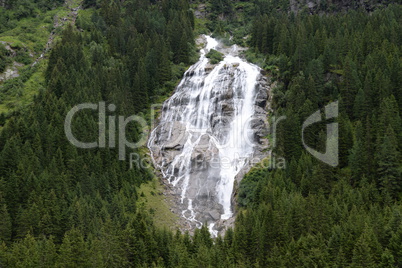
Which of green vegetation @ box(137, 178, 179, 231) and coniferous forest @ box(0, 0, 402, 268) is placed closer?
coniferous forest @ box(0, 0, 402, 268)

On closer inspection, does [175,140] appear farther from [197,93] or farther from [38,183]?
[38,183]

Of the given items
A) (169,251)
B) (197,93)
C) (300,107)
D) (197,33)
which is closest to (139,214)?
(169,251)

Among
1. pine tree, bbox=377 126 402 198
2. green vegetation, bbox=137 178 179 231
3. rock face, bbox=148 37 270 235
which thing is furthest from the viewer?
rock face, bbox=148 37 270 235

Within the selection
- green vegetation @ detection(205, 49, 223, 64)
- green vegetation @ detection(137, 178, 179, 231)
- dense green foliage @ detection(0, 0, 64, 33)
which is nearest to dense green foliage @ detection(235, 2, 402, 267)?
green vegetation @ detection(137, 178, 179, 231)

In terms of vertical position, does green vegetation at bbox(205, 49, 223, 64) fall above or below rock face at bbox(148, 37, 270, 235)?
above

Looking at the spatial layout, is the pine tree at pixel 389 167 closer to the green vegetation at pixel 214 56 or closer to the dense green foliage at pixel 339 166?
the dense green foliage at pixel 339 166

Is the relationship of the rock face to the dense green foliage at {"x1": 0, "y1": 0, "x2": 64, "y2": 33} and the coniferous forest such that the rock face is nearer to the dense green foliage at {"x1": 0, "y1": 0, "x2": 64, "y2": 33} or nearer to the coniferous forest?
the coniferous forest

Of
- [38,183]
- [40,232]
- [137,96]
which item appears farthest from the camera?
[137,96]
